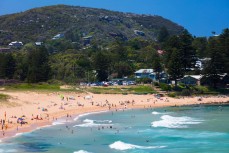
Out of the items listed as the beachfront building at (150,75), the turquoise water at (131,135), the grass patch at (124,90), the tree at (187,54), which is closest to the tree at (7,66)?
the grass patch at (124,90)

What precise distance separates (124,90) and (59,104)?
61.0 ft

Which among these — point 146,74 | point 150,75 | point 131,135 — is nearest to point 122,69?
point 146,74

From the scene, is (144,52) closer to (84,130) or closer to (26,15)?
(84,130)

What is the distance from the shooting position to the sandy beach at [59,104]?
42.8m

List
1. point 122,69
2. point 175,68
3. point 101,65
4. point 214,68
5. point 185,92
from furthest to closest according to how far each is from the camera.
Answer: point 122,69 < point 101,65 < point 214,68 < point 175,68 < point 185,92

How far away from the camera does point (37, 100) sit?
59.7m

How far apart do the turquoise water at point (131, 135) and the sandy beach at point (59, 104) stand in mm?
Result: 2616

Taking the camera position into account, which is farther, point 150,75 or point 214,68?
point 150,75

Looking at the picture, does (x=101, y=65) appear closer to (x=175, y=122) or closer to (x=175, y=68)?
(x=175, y=68)

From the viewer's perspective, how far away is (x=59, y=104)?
58.5m

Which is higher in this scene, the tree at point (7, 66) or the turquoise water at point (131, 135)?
the tree at point (7, 66)

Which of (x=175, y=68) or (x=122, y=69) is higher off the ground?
(x=122, y=69)

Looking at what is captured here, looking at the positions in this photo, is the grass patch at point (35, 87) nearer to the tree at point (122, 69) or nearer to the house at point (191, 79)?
the tree at point (122, 69)

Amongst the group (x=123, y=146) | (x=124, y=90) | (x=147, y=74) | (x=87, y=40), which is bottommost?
(x=123, y=146)
